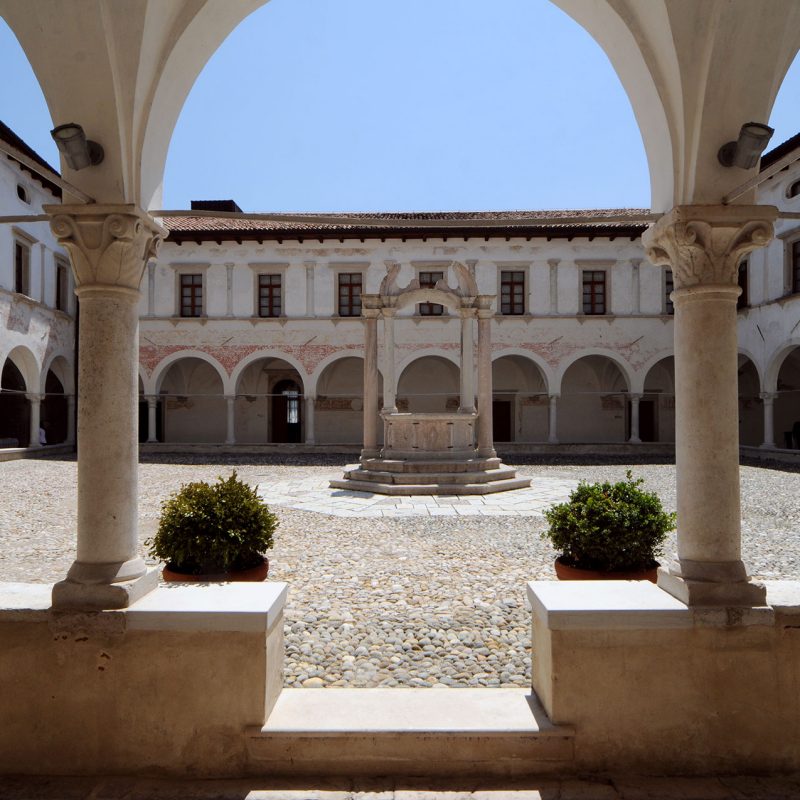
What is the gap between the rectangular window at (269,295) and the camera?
74.4 feet

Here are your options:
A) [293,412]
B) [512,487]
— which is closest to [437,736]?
[512,487]

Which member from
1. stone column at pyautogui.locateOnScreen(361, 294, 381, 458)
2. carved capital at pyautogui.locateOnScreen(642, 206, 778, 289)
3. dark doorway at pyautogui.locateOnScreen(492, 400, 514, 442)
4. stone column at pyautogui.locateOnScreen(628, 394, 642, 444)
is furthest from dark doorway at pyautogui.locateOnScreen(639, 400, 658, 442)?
carved capital at pyautogui.locateOnScreen(642, 206, 778, 289)

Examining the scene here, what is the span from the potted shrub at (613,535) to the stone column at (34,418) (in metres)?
19.0

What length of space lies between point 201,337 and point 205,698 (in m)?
21.0

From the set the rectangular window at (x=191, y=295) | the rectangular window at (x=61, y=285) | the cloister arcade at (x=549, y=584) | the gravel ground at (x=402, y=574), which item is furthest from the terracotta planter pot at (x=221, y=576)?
the rectangular window at (x=61, y=285)

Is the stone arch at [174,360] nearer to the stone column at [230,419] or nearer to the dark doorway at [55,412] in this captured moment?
the stone column at [230,419]

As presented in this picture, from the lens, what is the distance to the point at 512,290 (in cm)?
2242

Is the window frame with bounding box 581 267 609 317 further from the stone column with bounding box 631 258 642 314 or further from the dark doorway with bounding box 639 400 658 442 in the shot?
the dark doorway with bounding box 639 400 658 442

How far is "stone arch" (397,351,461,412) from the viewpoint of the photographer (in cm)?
2438

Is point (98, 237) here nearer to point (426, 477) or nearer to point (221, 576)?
point (221, 576)

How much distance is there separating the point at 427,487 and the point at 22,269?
15076 millimetres

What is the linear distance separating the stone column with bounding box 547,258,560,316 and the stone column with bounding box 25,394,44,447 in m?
16.6

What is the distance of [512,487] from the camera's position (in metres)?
12.4

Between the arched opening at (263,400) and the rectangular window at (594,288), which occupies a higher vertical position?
the rectangular window at (594,288)
